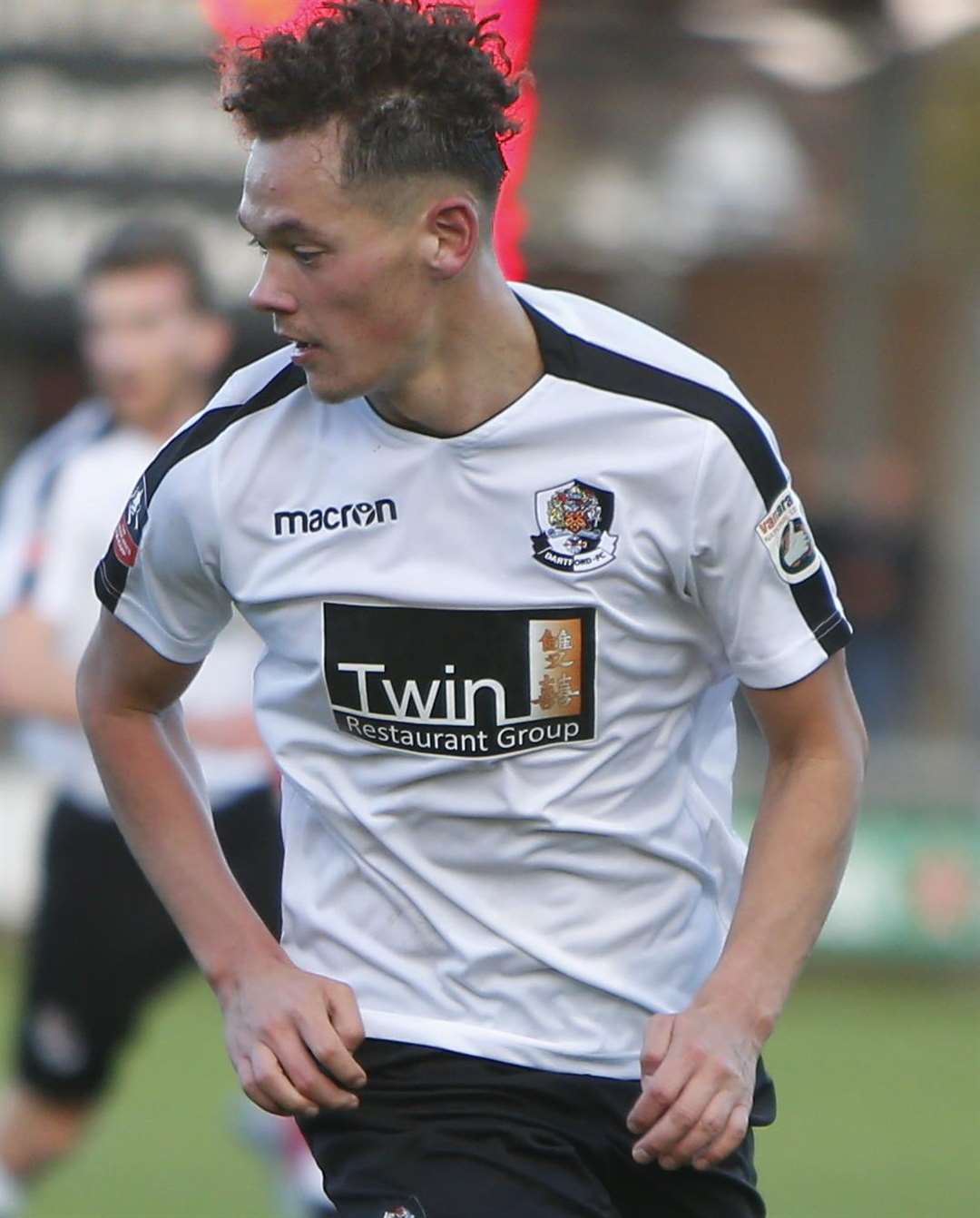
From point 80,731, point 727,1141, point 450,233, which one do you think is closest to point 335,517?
point 450,233

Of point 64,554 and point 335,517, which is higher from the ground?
point 335,517

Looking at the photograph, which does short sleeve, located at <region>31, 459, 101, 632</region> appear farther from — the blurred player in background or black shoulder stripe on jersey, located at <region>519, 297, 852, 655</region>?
black shoulder stripe on jersey, located at <region>519, 297, 852, 655</region>

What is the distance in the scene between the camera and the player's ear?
3.48 m

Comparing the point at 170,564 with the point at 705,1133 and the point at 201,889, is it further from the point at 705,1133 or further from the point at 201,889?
the point at 705,1133

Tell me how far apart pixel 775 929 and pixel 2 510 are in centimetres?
393

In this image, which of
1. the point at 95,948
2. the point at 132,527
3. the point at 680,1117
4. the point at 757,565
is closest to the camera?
the point at 680,1117

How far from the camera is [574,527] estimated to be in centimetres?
356

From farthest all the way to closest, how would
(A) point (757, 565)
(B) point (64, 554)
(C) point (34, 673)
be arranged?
(B) point (64, 554), (C) point (34, 673), (A) point (757, 565)

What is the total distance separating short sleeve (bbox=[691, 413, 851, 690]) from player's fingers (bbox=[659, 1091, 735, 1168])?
597 millimetres

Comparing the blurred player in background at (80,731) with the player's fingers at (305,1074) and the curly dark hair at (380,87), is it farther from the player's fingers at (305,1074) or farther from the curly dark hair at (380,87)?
the curly dark hair at (380,87)

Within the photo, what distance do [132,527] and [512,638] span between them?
2.00 ft

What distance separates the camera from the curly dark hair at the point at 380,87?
11.1ft

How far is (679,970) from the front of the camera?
148 inches

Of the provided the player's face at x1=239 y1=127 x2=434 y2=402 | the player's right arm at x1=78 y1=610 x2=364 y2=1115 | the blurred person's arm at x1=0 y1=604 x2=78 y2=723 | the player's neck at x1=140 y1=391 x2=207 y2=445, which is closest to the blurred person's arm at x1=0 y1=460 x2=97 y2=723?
the blurred person's arm at x1=0 y1=604 x2=78 y2=723
